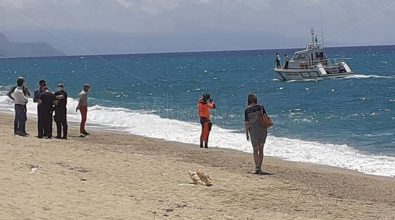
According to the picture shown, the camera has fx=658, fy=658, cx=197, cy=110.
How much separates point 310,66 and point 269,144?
39168 mm

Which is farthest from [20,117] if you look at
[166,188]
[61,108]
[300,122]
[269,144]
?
[300,122]

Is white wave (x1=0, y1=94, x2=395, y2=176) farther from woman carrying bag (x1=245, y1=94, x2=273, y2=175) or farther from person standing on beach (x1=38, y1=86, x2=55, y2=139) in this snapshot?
person standing on beach (x1=38, y1=86, x2=55, y2=139)

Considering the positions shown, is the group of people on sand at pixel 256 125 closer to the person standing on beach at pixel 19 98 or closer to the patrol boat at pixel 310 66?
the person standing on beach at pixel 19 98

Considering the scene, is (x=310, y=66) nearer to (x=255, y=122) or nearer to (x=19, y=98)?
(x=19, y=98)

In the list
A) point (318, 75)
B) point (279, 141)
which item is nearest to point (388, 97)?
point (318, 75)

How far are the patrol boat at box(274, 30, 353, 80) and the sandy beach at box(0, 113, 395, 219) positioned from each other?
41.9 meters

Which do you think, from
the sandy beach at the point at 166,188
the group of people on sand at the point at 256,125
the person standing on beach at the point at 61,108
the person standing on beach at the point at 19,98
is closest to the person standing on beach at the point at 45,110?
the person standing on beach at the point at 61,108

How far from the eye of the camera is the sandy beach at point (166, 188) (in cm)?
827

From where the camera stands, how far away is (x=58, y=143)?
1510 cm

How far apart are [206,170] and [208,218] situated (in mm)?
3914

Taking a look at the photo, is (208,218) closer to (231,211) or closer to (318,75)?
(231,211)

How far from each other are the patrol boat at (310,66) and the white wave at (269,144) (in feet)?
101

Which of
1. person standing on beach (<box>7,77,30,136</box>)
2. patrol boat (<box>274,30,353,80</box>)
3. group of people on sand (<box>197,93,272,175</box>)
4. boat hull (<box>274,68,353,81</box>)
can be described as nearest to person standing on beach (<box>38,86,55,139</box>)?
person standing on beach (<box>7,77,30,136</box>)

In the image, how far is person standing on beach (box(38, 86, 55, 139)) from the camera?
15516 millimetres
